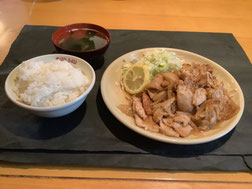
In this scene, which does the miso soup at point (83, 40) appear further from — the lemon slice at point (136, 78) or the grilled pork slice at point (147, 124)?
the grilled pork slice at point (147, 124)

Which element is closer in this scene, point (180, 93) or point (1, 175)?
point (1, 175)

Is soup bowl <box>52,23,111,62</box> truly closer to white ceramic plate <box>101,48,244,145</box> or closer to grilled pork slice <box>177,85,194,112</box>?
white ceramic plate <box>101,48,244,145</box>

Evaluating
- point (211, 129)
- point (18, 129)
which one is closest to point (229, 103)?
point (211, 129)

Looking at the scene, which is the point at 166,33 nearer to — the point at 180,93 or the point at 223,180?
the point at 180,93

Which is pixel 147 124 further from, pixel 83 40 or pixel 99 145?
pixel 83 40

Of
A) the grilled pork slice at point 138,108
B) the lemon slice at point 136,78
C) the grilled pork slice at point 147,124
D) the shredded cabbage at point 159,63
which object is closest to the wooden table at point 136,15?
the shredded cabbage at point 159,63

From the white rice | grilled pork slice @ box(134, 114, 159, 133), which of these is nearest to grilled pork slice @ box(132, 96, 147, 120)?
grilled pork slice @ box(134, 114, 159, 133)

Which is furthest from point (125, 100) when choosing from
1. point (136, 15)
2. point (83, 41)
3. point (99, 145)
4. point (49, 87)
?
point (136, 15)
